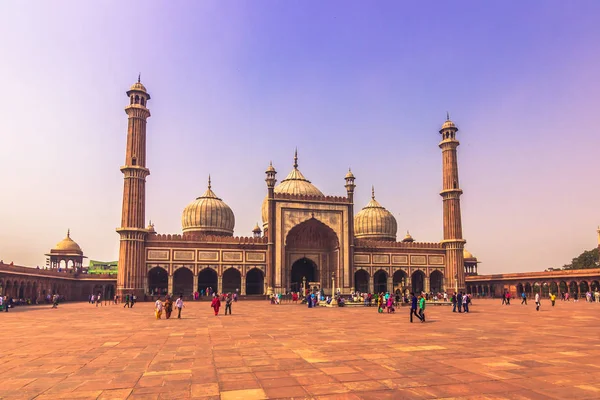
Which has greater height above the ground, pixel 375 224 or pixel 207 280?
pixel 375 224

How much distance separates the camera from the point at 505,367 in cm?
841

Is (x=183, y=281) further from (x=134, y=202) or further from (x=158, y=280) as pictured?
(x=134, y=202)

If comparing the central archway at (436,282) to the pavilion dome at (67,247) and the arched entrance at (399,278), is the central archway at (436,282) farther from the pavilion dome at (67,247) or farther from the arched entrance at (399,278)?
the pavilion dome at (67,247)

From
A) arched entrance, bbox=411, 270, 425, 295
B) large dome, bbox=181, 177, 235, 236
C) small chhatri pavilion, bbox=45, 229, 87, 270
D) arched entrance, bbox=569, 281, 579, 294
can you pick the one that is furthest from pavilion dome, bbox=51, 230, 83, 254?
arched entrance, bbox=569, 281, 579, 294

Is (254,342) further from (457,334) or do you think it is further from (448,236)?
(448,236)

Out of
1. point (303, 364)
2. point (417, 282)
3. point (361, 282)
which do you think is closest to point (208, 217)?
point (361, 282)

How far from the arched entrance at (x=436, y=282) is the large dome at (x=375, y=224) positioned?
303 inches

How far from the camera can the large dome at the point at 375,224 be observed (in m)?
54.9

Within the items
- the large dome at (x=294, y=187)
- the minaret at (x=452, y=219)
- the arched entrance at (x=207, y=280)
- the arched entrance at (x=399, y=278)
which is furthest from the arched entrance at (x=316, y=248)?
the minaret at (x=452, y=219)

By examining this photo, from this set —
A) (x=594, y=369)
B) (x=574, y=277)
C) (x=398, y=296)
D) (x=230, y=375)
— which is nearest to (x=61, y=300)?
(x=398, y=296)

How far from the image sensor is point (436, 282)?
4947 cm

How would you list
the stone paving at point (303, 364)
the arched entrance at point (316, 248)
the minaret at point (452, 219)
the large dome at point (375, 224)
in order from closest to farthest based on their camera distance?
the stone paving at point (303, 364), the arched entrance at point (316, 248), the minaret at point (452, 219), the large dome at point (375, 224)

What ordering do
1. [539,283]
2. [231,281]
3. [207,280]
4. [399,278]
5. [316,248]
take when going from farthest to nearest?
[399,278]
[316,248]
[207,280]
[231,281]
[539,283]

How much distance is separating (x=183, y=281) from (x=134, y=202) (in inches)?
354
